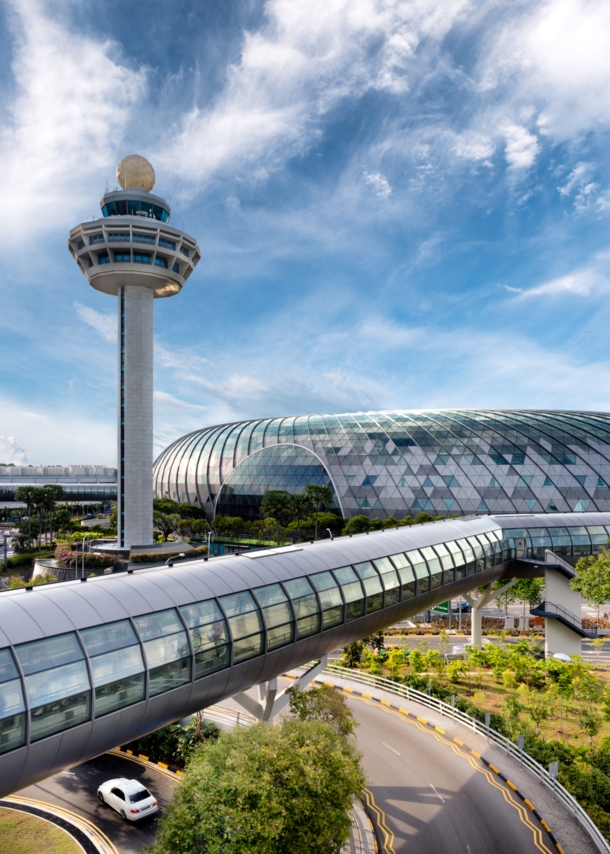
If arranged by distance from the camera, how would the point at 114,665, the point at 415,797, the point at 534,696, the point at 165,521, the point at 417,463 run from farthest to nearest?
1. the point at 417,463
2. the point at 165,521
3. the point at 534,696
4. the point at 415,797
5. the point at 114,665

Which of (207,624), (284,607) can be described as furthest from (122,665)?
(284,607)

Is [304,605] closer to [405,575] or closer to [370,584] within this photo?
[370,584]

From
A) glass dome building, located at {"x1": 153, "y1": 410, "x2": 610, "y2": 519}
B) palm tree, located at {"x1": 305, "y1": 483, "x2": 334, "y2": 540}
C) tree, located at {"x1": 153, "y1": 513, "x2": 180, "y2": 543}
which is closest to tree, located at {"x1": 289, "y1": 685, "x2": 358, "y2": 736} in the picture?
palm tree, located at {"x1": 305, "y1": 483, "x2": 334, "y2": 540}

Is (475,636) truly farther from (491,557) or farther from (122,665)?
(122,665)

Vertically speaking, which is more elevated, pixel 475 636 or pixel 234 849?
pixel 234 849

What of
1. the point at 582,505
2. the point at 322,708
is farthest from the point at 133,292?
the point at 582,505

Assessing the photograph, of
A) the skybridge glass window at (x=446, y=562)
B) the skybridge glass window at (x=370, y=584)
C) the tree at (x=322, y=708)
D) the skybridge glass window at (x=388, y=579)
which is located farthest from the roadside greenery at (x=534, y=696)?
the skybridge glass window at (x=370, y=584)
